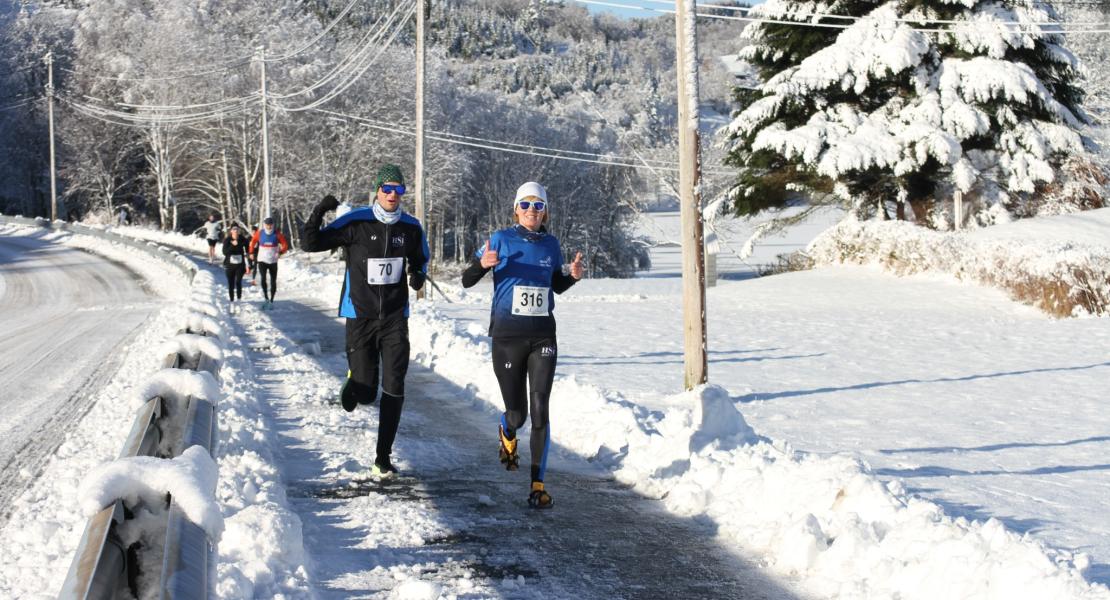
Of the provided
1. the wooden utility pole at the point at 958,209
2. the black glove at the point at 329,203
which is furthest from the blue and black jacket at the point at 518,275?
the wooden utility pole at the point at 958,209

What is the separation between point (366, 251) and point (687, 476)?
2819mm

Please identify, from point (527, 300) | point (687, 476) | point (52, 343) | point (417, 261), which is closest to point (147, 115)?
point (52, 343)

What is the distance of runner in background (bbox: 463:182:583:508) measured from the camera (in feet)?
23.1

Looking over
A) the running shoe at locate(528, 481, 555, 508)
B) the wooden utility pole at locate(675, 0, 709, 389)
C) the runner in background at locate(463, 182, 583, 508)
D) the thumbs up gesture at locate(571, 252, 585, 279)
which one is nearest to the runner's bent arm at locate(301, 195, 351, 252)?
the runner in background at locate(463, 182, 583, 508)

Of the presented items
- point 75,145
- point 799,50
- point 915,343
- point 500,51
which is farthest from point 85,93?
point 500,51

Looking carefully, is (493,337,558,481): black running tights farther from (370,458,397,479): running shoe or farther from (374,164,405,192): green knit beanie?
(374,164,405,192): green knit beanie

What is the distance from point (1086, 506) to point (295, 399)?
731cm

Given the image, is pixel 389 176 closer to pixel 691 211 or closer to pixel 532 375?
pixel 532 375

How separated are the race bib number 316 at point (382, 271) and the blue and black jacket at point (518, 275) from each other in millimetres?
822

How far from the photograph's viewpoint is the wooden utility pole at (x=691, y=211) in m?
11.6

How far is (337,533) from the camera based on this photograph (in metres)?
5.89

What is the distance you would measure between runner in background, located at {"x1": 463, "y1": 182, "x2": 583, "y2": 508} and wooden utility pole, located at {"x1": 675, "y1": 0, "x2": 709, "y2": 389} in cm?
473

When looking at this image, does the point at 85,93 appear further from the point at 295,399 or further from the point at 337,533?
the point at 337,533

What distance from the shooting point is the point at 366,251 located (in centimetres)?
764
